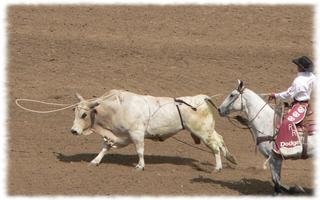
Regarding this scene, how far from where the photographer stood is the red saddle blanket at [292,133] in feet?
46.3

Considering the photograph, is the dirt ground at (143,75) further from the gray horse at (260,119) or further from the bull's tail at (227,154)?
the gray horse at (260,119)

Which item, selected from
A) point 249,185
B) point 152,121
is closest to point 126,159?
point 152,121

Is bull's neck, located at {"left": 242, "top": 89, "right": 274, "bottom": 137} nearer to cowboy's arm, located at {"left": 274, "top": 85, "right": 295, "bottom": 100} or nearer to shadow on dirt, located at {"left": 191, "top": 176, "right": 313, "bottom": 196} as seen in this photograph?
cowboy's arm, located at {"left": 274, "top": 85, "right": 295, "bottom": 100}

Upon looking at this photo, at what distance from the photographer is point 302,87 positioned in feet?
46.4

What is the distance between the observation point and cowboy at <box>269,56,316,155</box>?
14.1m

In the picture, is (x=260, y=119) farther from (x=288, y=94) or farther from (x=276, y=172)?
(x=276, y=172)

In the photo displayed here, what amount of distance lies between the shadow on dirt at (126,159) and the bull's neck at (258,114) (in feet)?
8.44

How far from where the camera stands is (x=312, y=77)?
1425cm

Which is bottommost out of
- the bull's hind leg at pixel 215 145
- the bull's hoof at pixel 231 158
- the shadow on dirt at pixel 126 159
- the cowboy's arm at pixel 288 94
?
the shadow on dirt at pixel 126 159

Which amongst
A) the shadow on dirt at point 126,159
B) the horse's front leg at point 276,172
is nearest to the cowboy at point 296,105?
the horse's front leg at point 276,172

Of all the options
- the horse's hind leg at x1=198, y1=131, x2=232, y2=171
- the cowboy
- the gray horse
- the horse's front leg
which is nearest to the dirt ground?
the horse's hind leg at x1=198, y1=131, x2=232, y2=171

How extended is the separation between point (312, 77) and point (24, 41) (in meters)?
11.6

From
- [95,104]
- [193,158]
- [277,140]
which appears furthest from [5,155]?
[277,140]

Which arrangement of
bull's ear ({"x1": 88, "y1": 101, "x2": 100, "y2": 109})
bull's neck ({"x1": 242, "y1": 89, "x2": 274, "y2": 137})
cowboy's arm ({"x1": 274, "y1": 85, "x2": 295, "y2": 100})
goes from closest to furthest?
cowboy's arm ({"x1": 274, "y1": 85, "x2": 295, "y2": 100}), bull's neck ({"x1": 242, "y1": 89, "x2": 274, "y2": 137}), bull's ear ({"x1": 88, "y1": 101, "x2": 100, "y2": 109})
